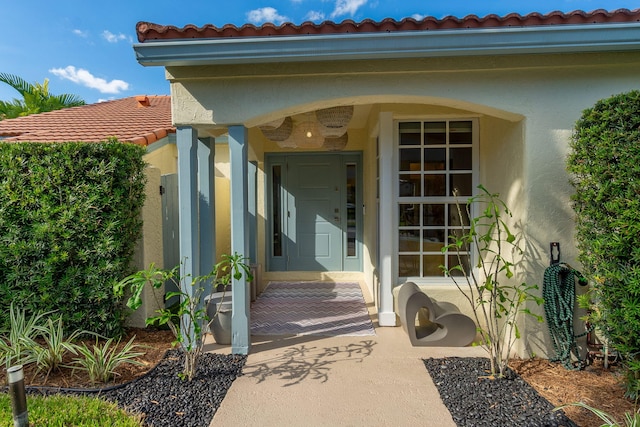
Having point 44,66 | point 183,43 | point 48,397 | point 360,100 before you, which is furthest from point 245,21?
point 44,66

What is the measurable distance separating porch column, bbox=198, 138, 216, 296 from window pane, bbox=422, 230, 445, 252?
3.31 meters

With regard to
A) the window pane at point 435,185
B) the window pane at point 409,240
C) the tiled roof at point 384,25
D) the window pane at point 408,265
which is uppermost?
the tiled roof at point 384,25

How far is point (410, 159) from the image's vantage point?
212 inches

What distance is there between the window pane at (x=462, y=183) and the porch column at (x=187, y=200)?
3820 mm

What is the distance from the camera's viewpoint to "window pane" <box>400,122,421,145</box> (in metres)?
5.35

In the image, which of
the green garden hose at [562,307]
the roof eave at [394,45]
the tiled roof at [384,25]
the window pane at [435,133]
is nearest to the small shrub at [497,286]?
the green garden hose at [562,307]

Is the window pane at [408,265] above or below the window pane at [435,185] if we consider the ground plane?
below

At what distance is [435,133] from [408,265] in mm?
2139

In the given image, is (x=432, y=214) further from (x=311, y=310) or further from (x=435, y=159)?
(x=311, y=310)

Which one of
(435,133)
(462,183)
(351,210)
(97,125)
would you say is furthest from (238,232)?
(97,125)

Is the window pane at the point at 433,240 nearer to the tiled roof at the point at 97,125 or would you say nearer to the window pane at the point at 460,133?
the window pane at the point at 460,133

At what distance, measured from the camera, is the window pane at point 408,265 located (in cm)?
548

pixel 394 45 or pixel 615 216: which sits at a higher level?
pixel 394 45

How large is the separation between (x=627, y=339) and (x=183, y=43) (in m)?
5.08
